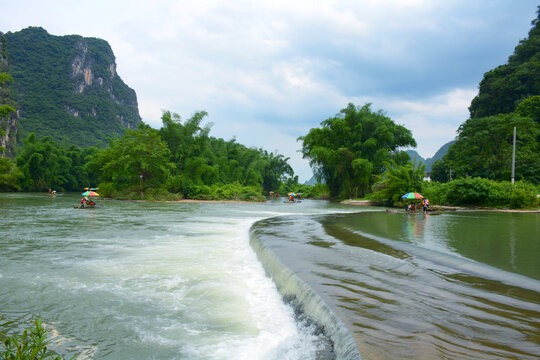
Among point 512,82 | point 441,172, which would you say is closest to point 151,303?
point 512,82

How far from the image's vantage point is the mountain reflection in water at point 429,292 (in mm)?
2490

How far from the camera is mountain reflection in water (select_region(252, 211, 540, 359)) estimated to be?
2.49 meters

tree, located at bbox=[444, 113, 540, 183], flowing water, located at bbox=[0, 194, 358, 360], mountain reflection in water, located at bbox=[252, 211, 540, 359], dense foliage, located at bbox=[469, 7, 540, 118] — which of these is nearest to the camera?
mountain reflection in water, located at bbox=[252, 211, 540, 359]

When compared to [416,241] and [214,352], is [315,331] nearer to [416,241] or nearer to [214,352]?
[214,352]

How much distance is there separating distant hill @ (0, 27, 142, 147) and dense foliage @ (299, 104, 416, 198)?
63327 mm

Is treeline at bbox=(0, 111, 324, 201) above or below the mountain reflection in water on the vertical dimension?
above

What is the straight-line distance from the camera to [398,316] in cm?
302

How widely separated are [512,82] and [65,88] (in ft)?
388

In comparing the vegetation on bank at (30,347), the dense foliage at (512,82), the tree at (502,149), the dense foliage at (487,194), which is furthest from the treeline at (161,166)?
the dense foliage at (512,82)

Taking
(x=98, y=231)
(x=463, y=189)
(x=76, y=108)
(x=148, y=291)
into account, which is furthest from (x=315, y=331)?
(x=76, y=108)

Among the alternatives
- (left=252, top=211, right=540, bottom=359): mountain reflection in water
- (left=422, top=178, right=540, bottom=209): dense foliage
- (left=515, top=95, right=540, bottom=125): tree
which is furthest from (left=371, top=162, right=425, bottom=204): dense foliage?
(left=515, top=95, right=540, bottom=125): tree

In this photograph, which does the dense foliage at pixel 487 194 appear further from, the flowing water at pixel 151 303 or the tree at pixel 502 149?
the flowing water at pixel 151 303

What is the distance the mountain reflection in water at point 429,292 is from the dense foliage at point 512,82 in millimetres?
40275

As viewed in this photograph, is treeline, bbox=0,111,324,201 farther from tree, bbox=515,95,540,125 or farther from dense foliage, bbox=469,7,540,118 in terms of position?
dense foliage, bbox=469,7,540,118
